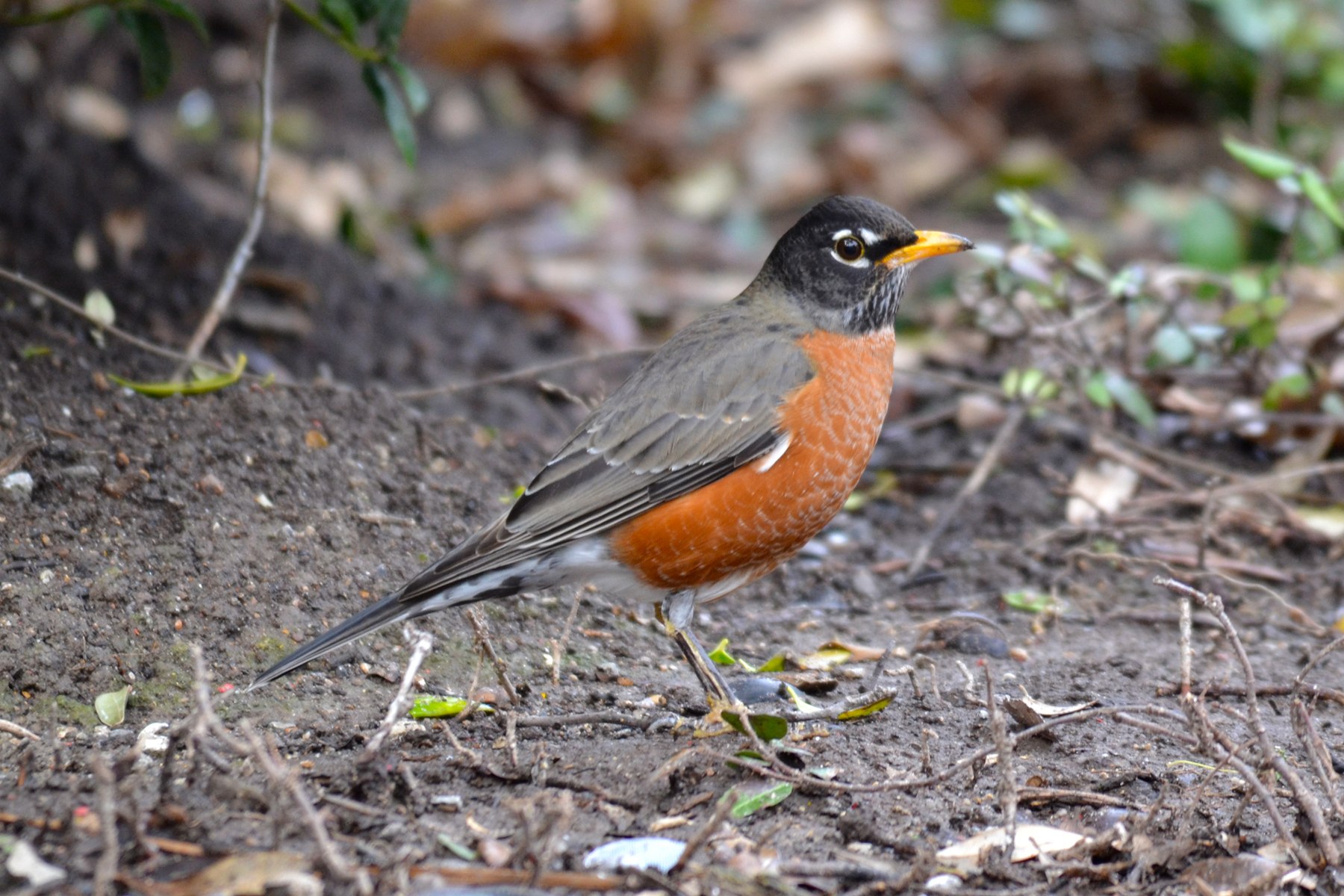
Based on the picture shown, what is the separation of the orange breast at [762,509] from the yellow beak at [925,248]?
24.5 inches

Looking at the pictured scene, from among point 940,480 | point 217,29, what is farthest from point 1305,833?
point 217,29

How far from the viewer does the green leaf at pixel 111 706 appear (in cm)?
395

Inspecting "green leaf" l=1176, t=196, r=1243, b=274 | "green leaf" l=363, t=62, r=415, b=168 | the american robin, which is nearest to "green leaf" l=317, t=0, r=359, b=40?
"green leaf" l=363, t=62, r=415, b=168

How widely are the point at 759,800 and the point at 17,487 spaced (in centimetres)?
259

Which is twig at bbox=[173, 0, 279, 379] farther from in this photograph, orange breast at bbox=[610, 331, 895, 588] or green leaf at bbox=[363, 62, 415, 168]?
orange breast at bbox=[610, 331, 895, 588]

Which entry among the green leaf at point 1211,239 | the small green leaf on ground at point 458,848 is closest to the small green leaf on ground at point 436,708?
the small green leaf on ground at point 458,848

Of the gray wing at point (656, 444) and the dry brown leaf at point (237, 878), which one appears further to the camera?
the gray wing at point (656, 444)

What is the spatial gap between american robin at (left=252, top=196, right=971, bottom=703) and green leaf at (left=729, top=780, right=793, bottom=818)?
668 millimetres

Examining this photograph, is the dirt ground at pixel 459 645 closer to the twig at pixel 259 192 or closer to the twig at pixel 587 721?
the twig at pixel 587 721

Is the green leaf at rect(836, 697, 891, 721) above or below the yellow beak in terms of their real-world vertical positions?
below

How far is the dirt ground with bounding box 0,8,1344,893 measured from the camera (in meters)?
3.31

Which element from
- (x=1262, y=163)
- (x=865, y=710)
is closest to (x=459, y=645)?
(x=865, y=710)

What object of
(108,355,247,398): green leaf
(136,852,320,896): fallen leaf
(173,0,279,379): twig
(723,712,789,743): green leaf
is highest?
(173,0,279,379): twig

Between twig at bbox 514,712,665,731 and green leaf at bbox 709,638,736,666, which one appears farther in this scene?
green leaf at bbox 709,638,736,666
